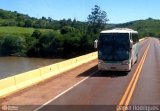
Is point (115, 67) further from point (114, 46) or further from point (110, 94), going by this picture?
point (110, 94)

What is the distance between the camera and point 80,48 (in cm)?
11344

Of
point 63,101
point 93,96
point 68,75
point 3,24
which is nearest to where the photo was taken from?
point 63,101

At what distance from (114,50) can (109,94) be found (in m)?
8.11

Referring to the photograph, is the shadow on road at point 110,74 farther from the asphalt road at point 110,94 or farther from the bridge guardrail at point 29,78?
the bridge guardrail at point 29,78

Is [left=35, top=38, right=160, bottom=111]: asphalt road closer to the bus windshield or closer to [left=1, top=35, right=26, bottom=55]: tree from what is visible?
the bus windshield

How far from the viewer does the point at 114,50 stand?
24.7 metres

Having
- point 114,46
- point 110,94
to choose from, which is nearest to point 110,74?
point 114,46

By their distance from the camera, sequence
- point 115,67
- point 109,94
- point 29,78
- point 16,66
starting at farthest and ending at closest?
1. point 16,66
2. point 115,67
3. point 29,78
4. point 109,94

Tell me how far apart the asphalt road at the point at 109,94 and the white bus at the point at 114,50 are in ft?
2.50

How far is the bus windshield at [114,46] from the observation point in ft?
80.9

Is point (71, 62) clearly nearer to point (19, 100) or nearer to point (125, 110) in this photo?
point (19, 100)

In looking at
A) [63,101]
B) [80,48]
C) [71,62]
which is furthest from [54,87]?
[80,48]

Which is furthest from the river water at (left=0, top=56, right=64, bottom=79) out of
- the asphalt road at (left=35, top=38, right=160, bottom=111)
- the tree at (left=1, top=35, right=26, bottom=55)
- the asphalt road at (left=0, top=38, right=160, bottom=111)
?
the asphalt road at (left=35, top=38, right=160, bottom=111)

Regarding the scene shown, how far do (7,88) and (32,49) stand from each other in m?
98.5
